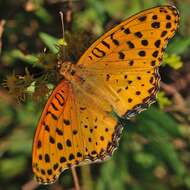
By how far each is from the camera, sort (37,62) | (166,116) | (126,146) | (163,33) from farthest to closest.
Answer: (126,146), (166,116), (37,62), (163,33)

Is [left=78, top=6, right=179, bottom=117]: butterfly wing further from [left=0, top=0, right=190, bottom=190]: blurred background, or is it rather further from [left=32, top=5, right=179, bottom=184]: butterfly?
[left=0, top=0, right=190, bottom=190]: blurred background

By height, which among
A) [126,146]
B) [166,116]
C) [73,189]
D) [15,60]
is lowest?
[73,189]

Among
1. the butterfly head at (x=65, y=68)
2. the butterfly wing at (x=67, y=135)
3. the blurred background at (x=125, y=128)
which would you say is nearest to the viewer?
the butterfly wing at (x=67, y=135)

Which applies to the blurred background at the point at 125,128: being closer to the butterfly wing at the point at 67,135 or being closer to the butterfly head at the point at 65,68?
the butterfly head at the point at 65,68

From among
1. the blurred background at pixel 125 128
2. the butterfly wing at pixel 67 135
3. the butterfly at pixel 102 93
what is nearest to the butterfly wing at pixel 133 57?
the butterfly at pixel 102 93

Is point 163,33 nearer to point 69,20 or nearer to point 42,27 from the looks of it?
point 69,20

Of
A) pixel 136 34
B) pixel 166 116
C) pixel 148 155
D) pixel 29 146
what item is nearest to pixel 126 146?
pixel 148 155

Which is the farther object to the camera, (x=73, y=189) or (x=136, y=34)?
(x=73, y=189)

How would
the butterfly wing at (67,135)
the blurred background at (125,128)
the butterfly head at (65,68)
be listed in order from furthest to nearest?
the blurred background at (125,128), the butterfly head at (65,68), the butterfly wing at (67,135)
